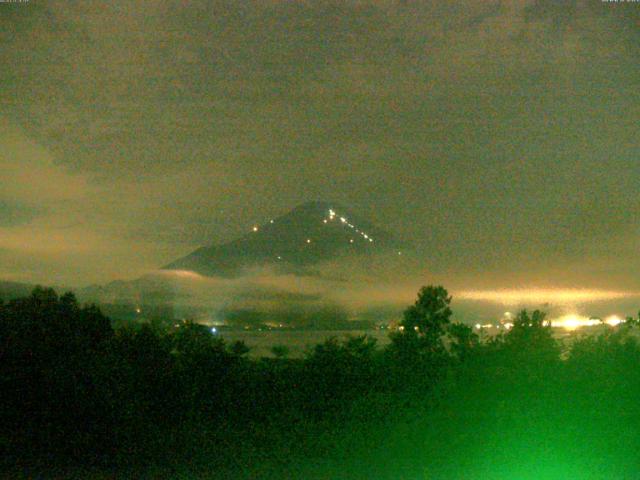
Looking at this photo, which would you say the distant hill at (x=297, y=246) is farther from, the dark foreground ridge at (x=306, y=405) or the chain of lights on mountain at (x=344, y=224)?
the dark foreground ridge at (x=306, y=405)

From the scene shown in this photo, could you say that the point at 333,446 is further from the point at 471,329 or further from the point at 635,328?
the point at 635,328

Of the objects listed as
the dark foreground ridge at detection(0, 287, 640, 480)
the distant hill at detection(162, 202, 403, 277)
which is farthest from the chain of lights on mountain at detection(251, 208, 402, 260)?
the dark foreground ridge at detection(0, 287, 640, 480)

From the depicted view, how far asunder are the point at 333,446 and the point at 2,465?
4897 millimetres

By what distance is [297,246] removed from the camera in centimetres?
4938

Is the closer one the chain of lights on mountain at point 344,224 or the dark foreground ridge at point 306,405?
the dark foreground ridge at point 306,405

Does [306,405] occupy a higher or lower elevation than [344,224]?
lower

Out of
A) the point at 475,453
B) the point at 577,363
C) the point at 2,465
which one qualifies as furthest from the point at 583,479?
the point at 2,465

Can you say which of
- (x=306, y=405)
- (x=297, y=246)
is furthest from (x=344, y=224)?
(x=306, y=405)

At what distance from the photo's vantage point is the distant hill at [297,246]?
4559 cm

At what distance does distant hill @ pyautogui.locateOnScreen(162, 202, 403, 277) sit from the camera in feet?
150

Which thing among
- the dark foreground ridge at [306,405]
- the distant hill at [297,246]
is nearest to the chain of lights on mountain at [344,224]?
the distant hill at [297,246]

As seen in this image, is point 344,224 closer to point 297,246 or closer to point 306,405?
point 297,246

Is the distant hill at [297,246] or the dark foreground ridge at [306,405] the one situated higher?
the distant hill at [297,246]

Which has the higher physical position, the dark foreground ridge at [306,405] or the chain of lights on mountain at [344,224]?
the chain of lights on mountain at [344,224]
